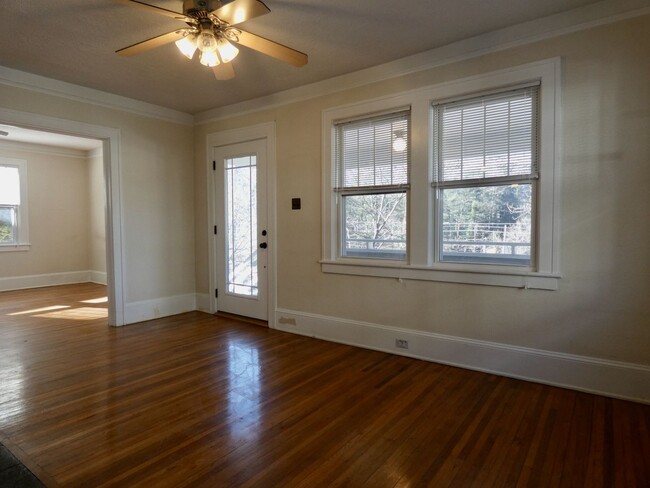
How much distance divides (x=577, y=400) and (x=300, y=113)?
11.5ft

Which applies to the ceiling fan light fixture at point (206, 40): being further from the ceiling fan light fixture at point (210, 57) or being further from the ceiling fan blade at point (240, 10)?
the ceiling fan blade at point (240, 10)

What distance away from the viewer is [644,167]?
8.15 feet

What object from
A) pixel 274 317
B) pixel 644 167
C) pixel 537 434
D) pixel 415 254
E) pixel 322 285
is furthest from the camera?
pixel 274 317

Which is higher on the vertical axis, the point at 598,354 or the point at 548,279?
the point at 548,279

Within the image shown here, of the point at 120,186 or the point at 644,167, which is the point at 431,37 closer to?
the point at 644,167

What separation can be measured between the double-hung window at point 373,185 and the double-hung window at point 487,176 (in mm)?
346

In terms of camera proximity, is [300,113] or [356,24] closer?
[356,24]

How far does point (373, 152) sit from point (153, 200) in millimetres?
2937

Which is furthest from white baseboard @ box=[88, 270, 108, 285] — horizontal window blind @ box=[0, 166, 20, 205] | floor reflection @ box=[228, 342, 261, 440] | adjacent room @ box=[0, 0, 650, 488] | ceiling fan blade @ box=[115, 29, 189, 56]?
ceiling fan blade @ box=[115, 29, 189, 56]

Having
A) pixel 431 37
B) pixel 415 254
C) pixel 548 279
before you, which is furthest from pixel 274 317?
pixel 431 37

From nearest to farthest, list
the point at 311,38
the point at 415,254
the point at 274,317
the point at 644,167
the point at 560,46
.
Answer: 1. the point at 644,167
2. the point at 560,46
3. the point at 311,38
4. the point at 415,254
5. the point at 274,317

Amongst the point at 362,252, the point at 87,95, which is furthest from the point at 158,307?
the point at 362,252

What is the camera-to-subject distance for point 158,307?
4887mm

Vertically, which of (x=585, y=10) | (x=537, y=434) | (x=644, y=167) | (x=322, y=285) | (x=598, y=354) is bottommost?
(x=537, y=434)
